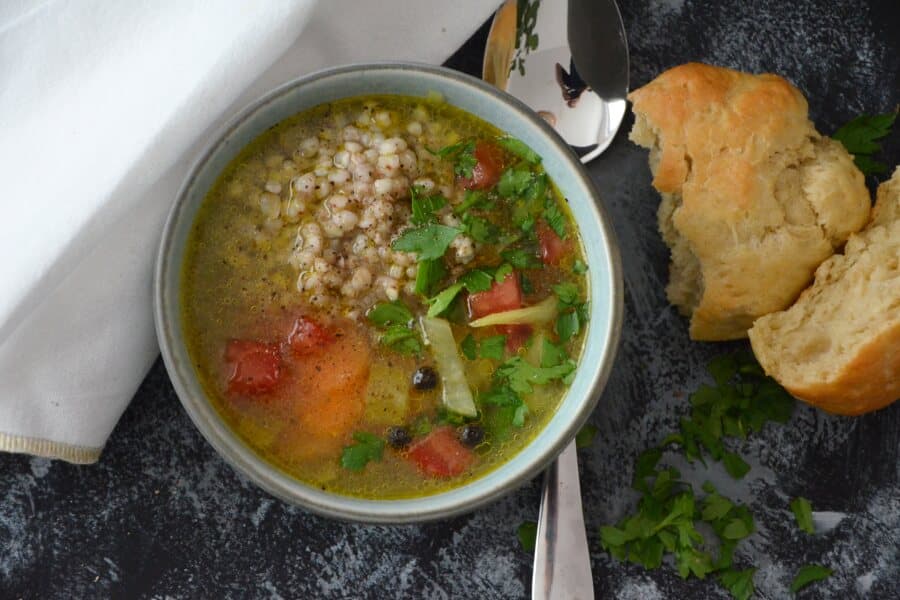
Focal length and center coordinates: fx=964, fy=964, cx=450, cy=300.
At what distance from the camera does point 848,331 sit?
2.84 metres

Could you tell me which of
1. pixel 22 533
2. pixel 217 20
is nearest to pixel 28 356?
pixel 22 533

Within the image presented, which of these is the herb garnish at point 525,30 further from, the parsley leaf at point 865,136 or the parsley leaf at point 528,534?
the parsley leaf at point 528,534

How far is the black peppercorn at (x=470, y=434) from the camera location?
281cm

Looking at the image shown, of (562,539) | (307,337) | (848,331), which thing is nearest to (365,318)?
(307,337)

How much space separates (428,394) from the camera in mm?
2822

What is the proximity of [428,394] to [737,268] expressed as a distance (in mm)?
1006

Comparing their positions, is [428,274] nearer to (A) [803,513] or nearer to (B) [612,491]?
(B) [612,491]

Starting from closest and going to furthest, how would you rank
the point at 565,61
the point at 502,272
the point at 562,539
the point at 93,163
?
the point at 93,163
the point at 502,272
the point at 562,539
the point at 565,61

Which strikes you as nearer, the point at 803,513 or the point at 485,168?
the point at 485,168

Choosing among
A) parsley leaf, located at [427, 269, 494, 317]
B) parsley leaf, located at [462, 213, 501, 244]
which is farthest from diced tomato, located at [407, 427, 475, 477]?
parsley leaf, located at [462, 213, 501, 244]

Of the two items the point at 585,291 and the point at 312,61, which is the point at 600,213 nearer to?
the point at 585,291

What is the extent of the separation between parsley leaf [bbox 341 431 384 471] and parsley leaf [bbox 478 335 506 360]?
0.39m

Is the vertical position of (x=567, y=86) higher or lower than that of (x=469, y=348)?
higher

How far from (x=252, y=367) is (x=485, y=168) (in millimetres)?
908
